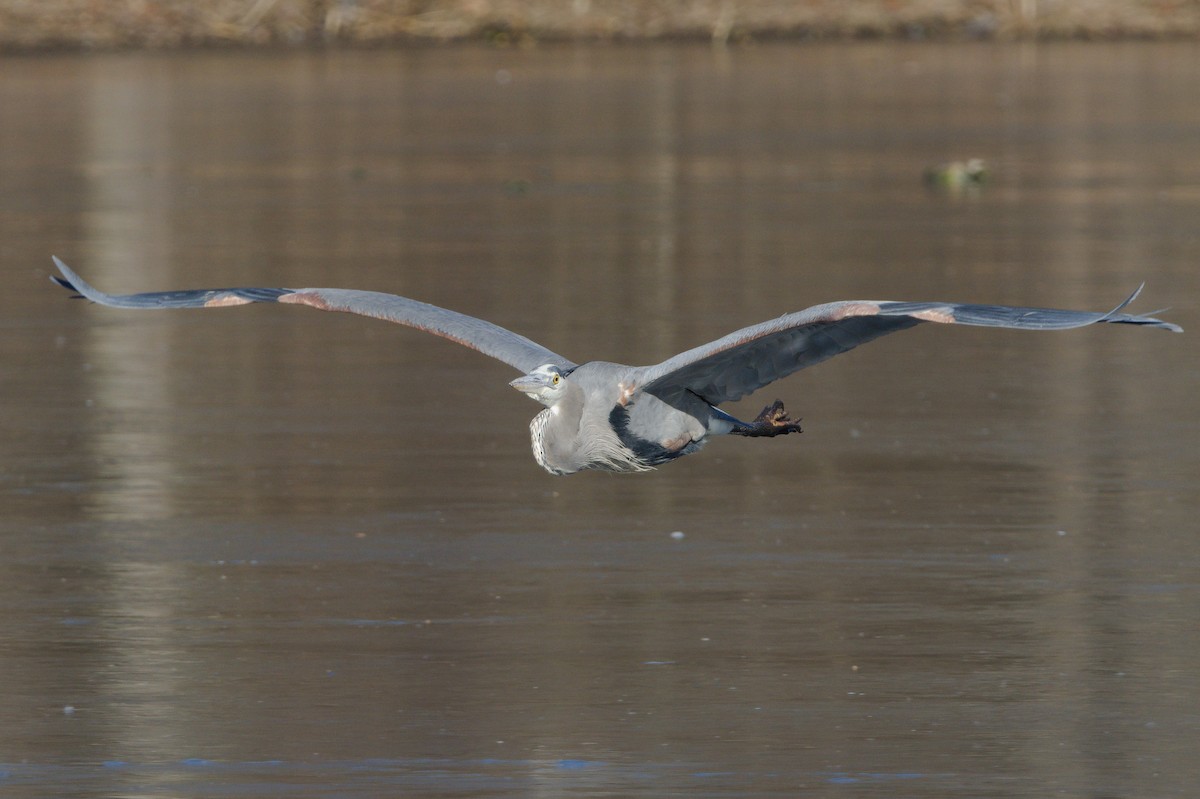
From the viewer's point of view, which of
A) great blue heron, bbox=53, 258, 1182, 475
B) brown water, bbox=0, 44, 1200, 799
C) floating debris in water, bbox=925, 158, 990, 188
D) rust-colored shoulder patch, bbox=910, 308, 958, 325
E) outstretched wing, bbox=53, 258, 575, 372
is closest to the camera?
rust-colored shoulder patch, bbox=910, 308, 958, 325

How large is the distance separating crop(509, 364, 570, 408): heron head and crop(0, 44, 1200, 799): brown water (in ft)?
3.22

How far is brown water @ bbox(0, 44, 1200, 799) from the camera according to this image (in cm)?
770

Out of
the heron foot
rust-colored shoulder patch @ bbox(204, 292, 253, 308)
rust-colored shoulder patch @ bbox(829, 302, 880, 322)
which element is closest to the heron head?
the heron foot

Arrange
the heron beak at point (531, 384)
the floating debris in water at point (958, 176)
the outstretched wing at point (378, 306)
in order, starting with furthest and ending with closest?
the floating debris in water at point (958, 176) < the outstretched wing at point (378, 306) < the heron beak at point (531, 384)

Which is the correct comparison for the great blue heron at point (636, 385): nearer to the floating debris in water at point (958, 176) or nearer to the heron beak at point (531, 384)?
the heron beak at point (531, 384)

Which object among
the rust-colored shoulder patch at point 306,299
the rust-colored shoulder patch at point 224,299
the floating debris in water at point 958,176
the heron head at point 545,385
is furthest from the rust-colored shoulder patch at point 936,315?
the floating debris in water at point 958,176

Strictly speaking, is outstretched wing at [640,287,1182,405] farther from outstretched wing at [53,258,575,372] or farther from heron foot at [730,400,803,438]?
outstretched wing at [53,258,575,372]

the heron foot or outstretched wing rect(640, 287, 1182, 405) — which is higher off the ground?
outstretched wing rect(640, 287, 1182, 405)

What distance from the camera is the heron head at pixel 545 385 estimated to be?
819 cm

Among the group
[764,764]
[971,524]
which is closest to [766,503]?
[971,524]

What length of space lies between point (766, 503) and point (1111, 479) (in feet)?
5.57

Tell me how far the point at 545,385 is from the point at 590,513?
2857mm

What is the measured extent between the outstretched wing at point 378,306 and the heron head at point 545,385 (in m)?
0.30

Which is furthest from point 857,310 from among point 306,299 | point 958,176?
point 958,176
